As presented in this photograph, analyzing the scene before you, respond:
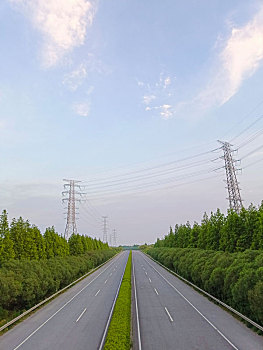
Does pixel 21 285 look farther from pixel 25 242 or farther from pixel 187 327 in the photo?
pixel 187 327

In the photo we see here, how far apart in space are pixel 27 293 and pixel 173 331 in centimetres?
Result: 1055

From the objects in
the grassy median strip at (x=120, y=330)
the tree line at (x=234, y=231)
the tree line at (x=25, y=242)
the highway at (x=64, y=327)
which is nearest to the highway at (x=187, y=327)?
the grassy median strip at (x=120, y=330)

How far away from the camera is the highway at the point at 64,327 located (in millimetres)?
12874

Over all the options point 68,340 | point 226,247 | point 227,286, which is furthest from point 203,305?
point 68,340

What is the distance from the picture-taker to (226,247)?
2741 cm

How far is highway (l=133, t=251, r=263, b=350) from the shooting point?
12.4 m

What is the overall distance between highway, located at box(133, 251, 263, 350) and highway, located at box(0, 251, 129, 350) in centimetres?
224

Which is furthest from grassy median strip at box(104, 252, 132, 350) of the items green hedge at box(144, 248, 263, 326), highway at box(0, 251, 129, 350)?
green hedge at box(144, 248, 263, 326)

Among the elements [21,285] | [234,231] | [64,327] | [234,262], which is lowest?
[64,327]

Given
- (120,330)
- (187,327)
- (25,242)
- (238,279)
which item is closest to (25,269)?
(25,242)

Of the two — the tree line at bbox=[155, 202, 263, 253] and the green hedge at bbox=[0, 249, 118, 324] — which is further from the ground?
the tree line at bbox=[155, 202, 263, 253]

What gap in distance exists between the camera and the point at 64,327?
15.4 meters

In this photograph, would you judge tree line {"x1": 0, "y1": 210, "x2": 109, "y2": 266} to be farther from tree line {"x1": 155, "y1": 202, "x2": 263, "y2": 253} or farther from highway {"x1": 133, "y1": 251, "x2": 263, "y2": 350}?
tree line {"x1": 155, "y1": 202, "x2": 263, "y2": 253}

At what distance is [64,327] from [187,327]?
673cm
